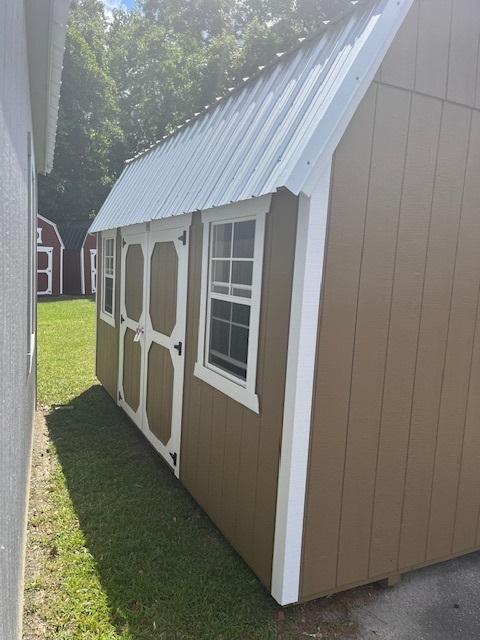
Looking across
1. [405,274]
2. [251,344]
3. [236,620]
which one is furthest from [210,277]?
[236,620]

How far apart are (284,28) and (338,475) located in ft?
85.3

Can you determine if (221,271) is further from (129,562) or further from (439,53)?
(129,562)

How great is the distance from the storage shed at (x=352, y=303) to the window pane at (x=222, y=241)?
0.06 feet

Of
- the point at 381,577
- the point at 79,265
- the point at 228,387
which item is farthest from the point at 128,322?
the point at 79,265

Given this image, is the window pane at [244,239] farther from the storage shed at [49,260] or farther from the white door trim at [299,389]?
the storage shed at [49,260]

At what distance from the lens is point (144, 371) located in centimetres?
538

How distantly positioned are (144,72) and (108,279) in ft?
91.0

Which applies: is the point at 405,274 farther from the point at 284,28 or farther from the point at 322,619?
the point at 284,28

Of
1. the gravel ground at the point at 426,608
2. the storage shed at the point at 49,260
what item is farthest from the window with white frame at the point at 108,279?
the storage shed at the point at 49,260

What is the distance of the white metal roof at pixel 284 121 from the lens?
2.49 m

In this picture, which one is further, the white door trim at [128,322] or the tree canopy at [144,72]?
the tree canopy at [144,72]

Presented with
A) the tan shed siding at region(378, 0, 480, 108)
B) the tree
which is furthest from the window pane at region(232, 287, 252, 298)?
the tree

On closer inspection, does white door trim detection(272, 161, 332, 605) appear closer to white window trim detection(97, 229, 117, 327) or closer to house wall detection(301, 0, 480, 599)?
house wall detection(301, 0, 480, 599)

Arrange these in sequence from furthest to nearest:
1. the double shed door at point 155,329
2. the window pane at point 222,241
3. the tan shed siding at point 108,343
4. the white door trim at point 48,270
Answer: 1. the white door trim at point 48,270
2. the tan shed siding at point 108,343
3. the double shed door at point 155,329
4. the window pane at point 222,241
